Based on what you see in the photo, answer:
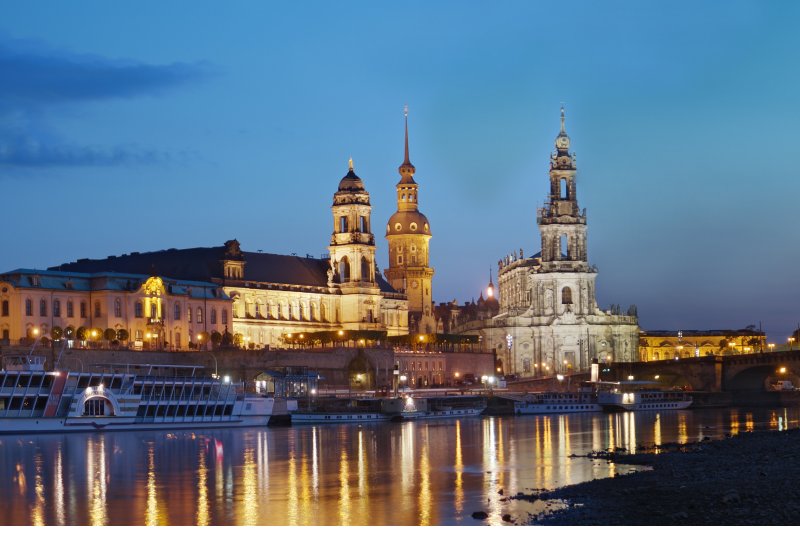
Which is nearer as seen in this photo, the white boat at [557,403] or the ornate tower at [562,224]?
the white boat at [557,403]

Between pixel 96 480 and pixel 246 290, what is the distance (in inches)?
3774

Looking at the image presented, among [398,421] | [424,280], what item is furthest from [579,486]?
[424,280]

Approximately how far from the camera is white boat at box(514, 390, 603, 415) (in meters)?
123

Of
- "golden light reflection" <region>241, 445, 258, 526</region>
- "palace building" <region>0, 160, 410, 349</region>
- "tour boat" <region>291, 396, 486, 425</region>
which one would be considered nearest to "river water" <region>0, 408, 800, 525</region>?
"golden light reflection" <region>241, 445, 258, 526</region>

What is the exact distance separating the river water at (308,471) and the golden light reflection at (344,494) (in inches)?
1.8

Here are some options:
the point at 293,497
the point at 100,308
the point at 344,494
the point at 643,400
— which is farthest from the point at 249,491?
the point at 643,400

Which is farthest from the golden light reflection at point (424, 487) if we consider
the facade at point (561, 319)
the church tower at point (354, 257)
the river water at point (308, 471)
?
the facade at point (561, 319)

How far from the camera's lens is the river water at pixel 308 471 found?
48656 mm

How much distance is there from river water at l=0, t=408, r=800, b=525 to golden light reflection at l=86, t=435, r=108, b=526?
0.23 feet

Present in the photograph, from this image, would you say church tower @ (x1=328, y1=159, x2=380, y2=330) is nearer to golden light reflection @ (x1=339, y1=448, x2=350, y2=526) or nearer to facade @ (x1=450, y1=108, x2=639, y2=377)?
facade @ (x1=450, y1=108, x2=639, y2=377)

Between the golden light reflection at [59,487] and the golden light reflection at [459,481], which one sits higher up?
the golden light reflection at [59,487]

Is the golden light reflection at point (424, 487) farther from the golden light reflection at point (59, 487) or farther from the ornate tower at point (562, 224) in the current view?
the ornate tower at point (562, 224)

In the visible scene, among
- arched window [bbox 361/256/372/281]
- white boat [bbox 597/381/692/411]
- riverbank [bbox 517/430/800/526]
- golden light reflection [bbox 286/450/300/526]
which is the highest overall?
arched window [bbox 361/256/372/281]

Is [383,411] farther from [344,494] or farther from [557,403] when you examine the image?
[344,494]
